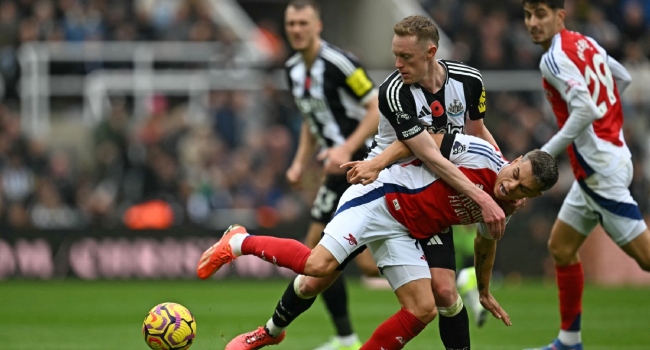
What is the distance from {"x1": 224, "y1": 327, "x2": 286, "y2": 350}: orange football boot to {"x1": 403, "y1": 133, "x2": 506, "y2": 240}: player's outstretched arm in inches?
71.5

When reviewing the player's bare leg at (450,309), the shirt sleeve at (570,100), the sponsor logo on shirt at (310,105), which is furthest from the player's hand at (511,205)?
the sponsor logo on shirt at (310,105)

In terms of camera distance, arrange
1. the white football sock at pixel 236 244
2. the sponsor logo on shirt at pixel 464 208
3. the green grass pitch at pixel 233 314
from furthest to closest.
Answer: the green grass pitch at pixel 233 314 < the white football sock at pixel 236 244 < the sponsor logo on shirt at pixel 464 208

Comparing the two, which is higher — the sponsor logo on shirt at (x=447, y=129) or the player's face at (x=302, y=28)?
the player's face at (x=302, y=28)

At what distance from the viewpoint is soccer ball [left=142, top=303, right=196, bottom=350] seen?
7102 millimetres

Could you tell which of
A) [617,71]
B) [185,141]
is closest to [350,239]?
[617,71]

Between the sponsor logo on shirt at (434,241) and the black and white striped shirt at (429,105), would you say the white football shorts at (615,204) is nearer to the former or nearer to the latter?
the black and white striped shirt at (429,105)

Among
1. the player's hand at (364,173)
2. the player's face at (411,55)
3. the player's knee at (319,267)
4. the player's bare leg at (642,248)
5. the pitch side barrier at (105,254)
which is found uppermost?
the player's face at (411,55)

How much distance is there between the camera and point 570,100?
8.02 meters

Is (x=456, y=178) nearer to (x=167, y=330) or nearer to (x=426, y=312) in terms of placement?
(x=426, y=312)

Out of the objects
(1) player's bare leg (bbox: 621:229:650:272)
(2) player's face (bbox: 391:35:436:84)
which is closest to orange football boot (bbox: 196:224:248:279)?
(2) player's face (bbox: 391:35:436:84)

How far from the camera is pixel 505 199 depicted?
6.66m

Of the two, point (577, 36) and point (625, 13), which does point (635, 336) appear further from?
point (625, 13)

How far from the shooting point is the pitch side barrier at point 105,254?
16.9 m

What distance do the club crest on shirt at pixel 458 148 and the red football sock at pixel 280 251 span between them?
43.9 inches
